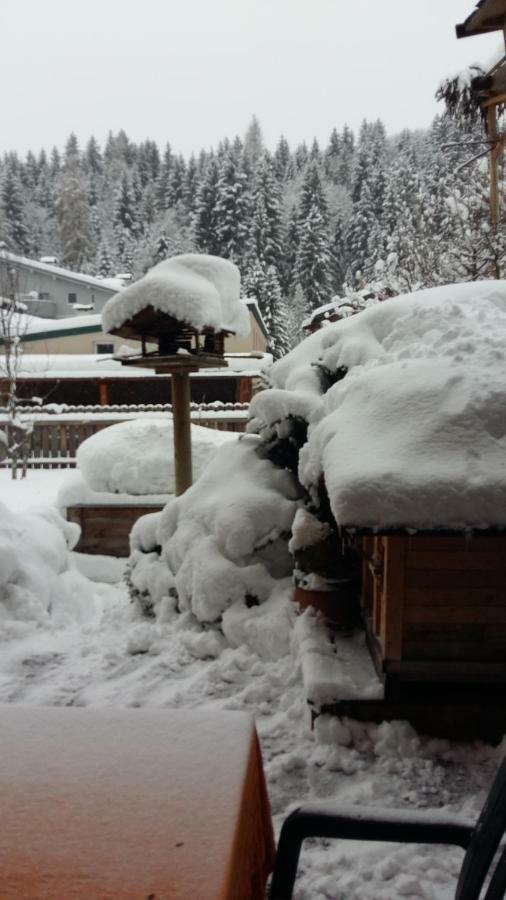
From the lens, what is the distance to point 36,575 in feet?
21.0

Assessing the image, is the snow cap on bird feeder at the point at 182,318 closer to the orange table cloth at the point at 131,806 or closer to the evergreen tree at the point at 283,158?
the orange table cloth at the point at 131,806

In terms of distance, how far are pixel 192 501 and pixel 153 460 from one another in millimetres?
4153

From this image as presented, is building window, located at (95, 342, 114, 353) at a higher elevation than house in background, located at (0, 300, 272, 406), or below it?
higher

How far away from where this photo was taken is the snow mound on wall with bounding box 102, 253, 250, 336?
6.32m

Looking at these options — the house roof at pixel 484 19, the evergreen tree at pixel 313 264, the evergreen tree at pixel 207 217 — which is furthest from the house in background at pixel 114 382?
the evergreen tree at pixel 207 217

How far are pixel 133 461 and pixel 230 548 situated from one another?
5.17 metres

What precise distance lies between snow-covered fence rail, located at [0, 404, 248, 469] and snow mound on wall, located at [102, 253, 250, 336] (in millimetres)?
8743

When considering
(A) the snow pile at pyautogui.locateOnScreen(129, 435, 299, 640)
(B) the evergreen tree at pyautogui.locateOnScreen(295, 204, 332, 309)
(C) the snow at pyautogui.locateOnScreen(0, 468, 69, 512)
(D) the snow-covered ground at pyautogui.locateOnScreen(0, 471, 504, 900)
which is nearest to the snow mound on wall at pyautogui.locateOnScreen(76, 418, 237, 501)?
(C) the snow at pyautogui.locateOnScreen(0, 468, 69, 512)

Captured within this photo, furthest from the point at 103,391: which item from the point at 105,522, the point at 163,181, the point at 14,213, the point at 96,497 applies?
the point at 163,181

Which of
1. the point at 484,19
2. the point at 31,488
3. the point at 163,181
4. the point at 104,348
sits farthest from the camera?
the point at 163,181

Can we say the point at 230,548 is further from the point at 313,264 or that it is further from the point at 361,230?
the point at 361,230

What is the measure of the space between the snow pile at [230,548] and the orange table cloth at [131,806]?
295 centimetres

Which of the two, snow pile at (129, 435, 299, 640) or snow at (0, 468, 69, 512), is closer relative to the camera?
snow pile at (129, 435, 299, 640)

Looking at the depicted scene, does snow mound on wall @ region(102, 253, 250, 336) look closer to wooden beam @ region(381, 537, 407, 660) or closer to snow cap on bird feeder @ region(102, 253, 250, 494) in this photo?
snow cap on bird feeder @ region(102, 253, 250, 494)
